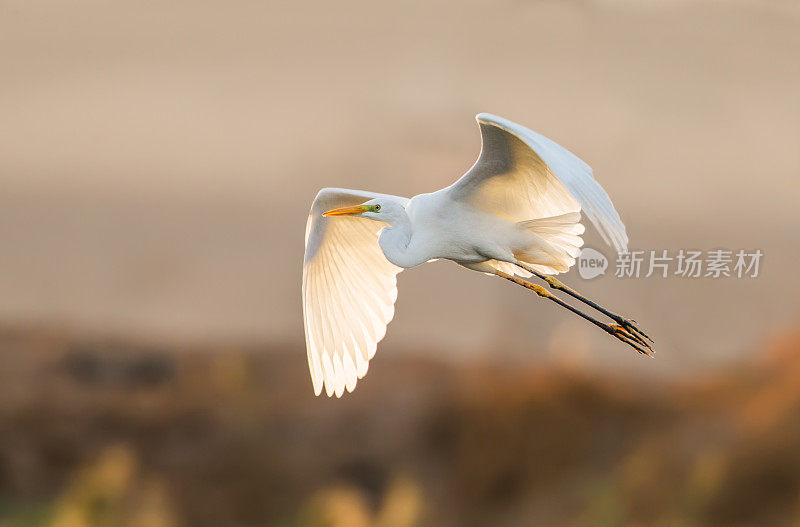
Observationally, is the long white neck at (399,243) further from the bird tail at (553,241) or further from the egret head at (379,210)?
the bird tail at (553,241)

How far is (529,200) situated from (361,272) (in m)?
0.84

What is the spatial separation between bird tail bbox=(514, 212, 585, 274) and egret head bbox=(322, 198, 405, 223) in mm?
446

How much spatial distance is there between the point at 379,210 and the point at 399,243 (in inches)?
5.7

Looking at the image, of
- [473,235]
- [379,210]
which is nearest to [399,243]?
[379,210]

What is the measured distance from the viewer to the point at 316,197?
3.74 meters

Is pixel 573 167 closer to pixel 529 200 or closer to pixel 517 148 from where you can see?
pixel 517 148

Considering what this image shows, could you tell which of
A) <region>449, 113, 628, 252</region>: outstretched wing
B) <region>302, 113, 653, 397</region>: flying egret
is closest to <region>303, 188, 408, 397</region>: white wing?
<region>302, 113, 653, 397</region>: flying egret

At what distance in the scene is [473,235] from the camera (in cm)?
324

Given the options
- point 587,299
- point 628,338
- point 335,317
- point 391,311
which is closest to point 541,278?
point 587,299

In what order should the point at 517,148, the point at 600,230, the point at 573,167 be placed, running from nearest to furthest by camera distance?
the point at 600,230 → the point at 573,167 → the point at 517,148

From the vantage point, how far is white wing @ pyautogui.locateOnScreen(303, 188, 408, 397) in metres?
3.69

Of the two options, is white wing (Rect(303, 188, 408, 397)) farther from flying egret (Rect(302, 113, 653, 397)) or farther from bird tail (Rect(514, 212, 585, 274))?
bird tail (Rect(514, 212, 585, 274))

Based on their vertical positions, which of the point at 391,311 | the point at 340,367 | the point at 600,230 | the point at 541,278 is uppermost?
the point at 600,230

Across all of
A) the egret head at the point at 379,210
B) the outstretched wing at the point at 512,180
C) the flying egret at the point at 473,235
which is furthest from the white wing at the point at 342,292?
the outstretched wing at the point at 512,180
